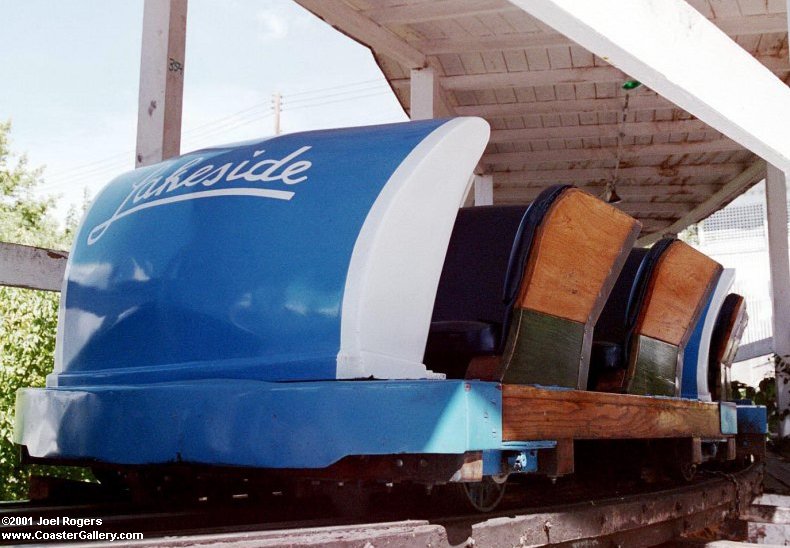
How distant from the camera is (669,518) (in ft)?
8.95

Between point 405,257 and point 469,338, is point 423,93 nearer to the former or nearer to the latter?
point 469,338

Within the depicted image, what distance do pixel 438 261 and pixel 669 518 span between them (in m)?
1.26

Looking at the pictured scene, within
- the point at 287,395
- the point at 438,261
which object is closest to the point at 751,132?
the point at 438,261

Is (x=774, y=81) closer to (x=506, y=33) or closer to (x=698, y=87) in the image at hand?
(x=698, y=87)

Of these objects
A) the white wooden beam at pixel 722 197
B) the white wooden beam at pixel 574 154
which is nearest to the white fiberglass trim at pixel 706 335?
the white wooden beam at pixel 574 154

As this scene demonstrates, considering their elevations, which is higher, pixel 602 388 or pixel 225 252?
pixel 225 252

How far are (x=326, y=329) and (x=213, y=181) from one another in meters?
0.59

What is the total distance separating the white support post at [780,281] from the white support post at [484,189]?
268cm

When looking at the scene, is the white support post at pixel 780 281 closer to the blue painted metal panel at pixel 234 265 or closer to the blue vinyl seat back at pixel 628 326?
the blue vinyl seat back at pixel 628 326

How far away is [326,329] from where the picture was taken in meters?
1.92

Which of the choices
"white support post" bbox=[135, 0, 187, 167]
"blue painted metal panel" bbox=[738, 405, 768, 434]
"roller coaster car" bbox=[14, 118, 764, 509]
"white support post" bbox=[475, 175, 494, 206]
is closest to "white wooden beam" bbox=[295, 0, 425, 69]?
"white support post" bbox=[135, 0, 187, 167]

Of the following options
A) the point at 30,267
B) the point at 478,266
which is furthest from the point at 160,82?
the point at 478,266

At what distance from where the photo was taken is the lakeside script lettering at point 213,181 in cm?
215

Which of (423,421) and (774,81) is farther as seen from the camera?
(774,81)
